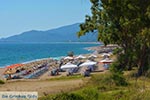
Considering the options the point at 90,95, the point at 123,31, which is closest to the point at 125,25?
the point at 123,31

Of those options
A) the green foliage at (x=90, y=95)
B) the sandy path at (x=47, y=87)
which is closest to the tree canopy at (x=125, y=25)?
the sandy path at (x=47, y=87)

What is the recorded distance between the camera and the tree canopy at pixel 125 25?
28094mm

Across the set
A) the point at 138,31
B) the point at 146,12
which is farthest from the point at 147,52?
the point at 146,12

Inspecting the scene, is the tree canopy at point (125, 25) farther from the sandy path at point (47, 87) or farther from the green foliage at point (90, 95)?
the green foliage at point (90, 95)

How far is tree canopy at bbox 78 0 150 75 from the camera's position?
28.1 meters

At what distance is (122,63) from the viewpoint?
4128 cm

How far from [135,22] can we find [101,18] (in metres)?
6.59

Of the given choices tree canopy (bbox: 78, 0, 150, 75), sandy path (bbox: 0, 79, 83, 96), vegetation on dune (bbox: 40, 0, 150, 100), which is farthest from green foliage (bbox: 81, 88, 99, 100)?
tree canopy (bbox: 78, 0, 150, 75)

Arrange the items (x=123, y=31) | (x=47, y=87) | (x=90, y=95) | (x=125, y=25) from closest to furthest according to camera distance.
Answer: (x=90, y=95) < (x=47, y=87) < (x=125, y=25) < (x=123, y=31)

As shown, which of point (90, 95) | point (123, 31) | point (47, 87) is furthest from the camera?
point (123, 31)

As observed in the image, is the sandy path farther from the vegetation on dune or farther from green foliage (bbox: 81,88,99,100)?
green foliage (bbox: 81,88,99,100)

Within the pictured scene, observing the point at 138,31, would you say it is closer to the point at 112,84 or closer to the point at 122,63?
the point at 112,84

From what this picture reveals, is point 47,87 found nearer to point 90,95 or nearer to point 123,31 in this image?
point 123,31

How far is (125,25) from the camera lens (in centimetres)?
2858
